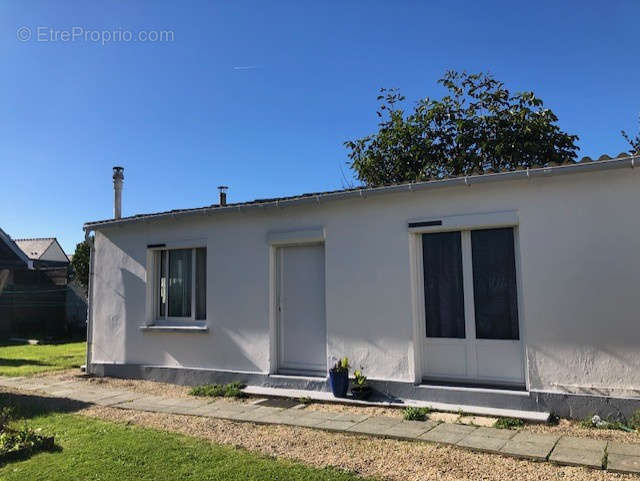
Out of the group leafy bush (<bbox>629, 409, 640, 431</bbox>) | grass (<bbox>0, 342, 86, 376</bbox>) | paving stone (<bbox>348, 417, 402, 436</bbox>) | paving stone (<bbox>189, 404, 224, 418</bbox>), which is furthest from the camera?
grass (<bbox>0, 342, 86, 376</bbox>)

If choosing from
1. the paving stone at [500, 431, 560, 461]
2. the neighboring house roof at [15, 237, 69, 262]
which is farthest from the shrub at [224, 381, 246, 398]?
the neighboring house roof at [15, 237, 69, 262]

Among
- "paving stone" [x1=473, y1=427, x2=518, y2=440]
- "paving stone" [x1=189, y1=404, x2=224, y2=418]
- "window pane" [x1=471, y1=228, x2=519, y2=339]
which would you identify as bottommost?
"paving stone" [x1=189, y1=404, x2=224, y2=418]

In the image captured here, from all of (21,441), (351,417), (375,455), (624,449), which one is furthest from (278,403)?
(624,449)

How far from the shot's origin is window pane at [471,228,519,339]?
662 cm

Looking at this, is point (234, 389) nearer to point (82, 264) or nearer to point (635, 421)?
point (635, 421)

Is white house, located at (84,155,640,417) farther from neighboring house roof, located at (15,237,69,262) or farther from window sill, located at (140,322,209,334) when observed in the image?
neighboring house roof, located at (15,237,69,262)

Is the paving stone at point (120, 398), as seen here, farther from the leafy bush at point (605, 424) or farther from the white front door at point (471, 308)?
the leafy bush at point (605, 424)

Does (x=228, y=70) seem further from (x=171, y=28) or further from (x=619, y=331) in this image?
(x=619, y=331)

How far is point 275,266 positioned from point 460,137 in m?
10.2

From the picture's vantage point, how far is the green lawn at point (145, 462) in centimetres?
436

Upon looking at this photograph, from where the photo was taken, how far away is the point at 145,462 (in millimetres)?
4762

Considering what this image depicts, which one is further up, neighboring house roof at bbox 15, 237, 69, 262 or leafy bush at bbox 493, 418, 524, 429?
neighboring house roof at bbox 15, 237, 69, 262

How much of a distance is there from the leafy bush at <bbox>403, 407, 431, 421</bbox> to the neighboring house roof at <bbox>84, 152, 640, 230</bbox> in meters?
2.91

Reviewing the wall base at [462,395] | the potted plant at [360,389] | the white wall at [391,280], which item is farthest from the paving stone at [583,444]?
the potted plant at [360,389]
